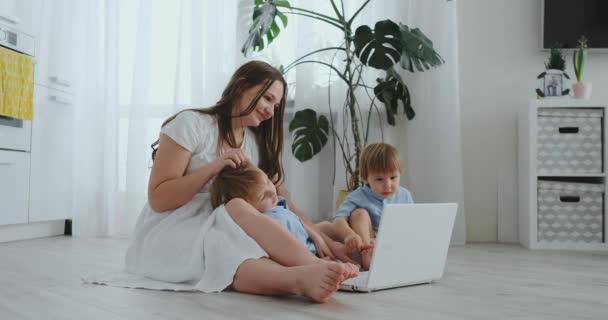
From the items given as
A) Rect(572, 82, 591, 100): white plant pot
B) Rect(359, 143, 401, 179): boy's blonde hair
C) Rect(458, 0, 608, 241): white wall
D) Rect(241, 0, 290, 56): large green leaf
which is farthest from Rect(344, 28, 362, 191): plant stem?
Rect(572, 82, 591, 100): white plant pot

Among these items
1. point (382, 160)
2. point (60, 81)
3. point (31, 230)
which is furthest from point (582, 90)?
point (31, 230)

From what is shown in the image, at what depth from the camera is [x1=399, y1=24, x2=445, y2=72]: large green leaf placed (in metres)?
2.80

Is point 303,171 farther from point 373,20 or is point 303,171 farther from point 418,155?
point 373,20

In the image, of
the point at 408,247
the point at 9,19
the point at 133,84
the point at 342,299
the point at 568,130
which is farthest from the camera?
the point at 133,84

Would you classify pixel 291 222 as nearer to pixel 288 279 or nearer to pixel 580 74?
pixel 288 279

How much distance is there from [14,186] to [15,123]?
0.92 feet

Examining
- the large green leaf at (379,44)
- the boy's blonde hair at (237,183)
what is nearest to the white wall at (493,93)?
the large green leaf at (379,44)

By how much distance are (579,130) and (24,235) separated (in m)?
2.58

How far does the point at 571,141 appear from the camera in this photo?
2.82 m

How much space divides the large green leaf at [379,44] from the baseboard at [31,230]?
1745 mm

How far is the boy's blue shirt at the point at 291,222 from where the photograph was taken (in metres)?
1.58

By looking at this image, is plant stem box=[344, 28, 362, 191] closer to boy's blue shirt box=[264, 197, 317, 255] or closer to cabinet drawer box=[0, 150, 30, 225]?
boy's blue shirt box=[264, 197, 317, 255]

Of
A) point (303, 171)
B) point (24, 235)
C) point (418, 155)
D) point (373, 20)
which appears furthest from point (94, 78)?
point (418, 155)

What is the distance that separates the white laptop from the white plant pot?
5.27 ft
